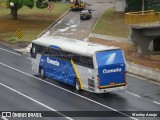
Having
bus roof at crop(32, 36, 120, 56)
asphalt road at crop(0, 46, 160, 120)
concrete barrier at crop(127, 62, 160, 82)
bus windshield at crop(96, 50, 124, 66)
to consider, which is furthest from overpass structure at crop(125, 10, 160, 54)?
bus windshield at crop(96, 50, 124, 66)

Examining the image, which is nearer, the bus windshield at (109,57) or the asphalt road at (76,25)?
the bus windshield at (109,57)

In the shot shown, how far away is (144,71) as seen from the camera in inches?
1549

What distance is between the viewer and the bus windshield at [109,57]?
1249 inches

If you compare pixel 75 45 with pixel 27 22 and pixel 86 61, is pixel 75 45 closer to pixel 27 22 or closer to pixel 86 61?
pixel 86 61

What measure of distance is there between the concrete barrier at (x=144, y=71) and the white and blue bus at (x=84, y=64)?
6232mm

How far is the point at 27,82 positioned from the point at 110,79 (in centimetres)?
819

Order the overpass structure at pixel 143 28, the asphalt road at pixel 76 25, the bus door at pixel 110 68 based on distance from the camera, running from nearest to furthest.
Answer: the bus door at pixel 110 68, the overpass structure at pixel 143 28, the asphalt road at pixel 76 25

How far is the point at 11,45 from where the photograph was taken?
55.4 metres

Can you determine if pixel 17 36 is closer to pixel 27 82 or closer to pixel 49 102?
pixel 27 82

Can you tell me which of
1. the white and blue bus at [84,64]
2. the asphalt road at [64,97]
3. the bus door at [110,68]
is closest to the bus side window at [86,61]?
the white and blue bus at [84,64]

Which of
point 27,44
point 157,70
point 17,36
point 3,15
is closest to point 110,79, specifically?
point 157,70

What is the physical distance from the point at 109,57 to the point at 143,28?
47.8ft

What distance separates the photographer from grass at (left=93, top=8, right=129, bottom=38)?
5928cm

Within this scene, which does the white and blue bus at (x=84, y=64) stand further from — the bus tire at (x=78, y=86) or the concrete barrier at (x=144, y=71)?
the concrete barrier at (x=144, y=71)
